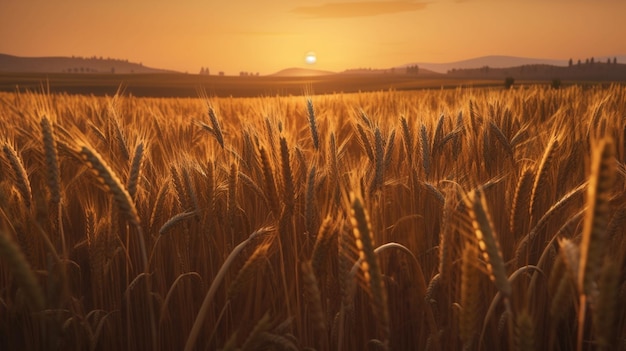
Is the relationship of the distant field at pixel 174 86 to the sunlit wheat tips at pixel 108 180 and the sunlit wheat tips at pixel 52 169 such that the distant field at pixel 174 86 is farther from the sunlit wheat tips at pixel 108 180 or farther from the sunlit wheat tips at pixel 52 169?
the sunlit wheat tips at pixel 108 180

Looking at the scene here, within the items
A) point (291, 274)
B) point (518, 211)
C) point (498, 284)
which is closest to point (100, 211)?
point (291, 274)

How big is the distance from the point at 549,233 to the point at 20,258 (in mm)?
1663

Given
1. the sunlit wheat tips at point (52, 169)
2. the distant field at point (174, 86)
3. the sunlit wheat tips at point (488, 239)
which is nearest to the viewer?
the sunlit wheat tips at point (488, 239)

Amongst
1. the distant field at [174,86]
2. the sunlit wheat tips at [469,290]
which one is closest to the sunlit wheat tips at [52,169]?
the sunlit wheat tips at [469,290]

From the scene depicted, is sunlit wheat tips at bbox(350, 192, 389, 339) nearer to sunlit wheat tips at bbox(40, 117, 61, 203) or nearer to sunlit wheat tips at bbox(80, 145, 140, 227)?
sunlit wheat tips at bbox(80, 145, 140, 227)

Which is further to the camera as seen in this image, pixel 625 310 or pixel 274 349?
pixel 625 310

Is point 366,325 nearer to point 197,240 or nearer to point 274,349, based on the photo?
point 274,349

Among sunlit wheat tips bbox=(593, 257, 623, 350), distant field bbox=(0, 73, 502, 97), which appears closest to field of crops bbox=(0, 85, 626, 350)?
sunlit wheat tips bbox=(593, 257, 623, 350)

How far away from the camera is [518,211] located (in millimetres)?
1278

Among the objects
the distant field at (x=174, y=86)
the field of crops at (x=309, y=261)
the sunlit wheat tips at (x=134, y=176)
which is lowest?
the field of crops at (x=309, y=261)

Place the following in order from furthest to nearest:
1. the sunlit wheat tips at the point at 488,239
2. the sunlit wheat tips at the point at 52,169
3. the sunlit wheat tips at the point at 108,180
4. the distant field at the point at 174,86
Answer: the distant field at the point at 174,86 < the sunlit wheat tips at the point at 52,169 < the sunlit wheat tips at the point at 108,180 < the sunlit wheat tips at the point at 488,239

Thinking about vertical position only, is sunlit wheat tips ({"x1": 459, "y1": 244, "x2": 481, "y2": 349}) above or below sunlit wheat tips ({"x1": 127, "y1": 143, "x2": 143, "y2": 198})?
below

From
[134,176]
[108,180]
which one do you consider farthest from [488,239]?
[134,176]

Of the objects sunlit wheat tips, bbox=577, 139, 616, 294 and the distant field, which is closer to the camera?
sunlit wheat tips, bbox=577, 139, 616, 294
